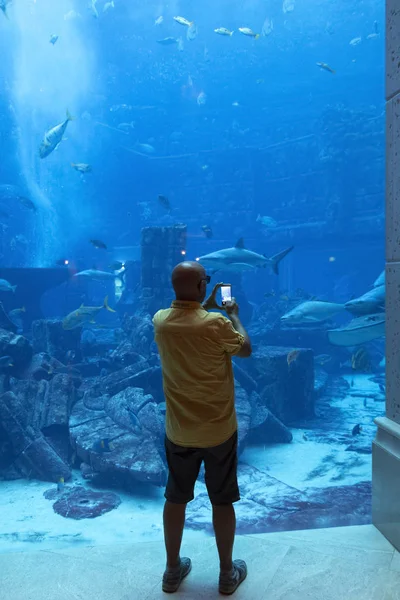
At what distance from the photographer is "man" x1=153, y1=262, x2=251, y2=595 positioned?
72.9 inches

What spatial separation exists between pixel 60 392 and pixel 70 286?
56.5 ft

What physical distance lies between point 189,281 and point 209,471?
31.4 inches

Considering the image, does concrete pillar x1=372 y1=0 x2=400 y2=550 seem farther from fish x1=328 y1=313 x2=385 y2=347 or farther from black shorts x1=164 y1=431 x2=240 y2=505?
fish x1=328 y1=313 x2=385 y2=347

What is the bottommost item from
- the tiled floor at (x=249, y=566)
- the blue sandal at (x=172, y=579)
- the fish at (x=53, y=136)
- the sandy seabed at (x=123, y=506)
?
the sandy seabed at (x=123, y=506)

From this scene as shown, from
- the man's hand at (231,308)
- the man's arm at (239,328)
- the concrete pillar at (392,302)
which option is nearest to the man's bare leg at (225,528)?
the man's arm at (239,328)

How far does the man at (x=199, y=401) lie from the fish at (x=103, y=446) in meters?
4.77

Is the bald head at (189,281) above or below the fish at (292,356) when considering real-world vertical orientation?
above

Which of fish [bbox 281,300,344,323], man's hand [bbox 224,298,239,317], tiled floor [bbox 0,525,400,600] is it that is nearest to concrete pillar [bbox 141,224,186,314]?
fish [bbox 281,300,344,323]

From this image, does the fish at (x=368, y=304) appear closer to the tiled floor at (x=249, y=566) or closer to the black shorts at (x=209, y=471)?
the tiled floor at (x=249, y=566)

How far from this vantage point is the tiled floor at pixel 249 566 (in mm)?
1951

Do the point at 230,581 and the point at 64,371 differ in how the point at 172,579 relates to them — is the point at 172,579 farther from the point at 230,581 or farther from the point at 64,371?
the point at 64,371

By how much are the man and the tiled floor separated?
0.14 meters

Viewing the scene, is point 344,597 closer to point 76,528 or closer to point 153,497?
point 76,528

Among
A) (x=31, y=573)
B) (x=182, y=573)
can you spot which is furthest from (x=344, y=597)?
(x=31, y=573)
